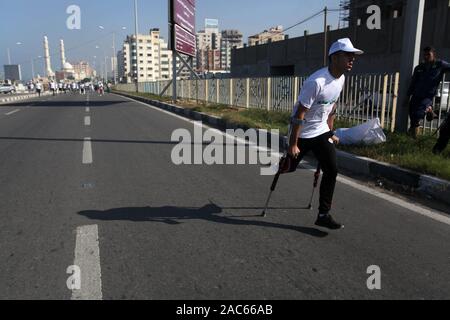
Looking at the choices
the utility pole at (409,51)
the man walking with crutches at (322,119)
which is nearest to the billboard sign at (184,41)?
the utility pole at (409,51)

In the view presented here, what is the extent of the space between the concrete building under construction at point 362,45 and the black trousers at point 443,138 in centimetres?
2579

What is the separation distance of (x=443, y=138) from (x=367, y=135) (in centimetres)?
133

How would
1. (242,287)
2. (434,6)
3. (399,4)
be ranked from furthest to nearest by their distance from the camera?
(399,4) → (434,6) → (242,287)

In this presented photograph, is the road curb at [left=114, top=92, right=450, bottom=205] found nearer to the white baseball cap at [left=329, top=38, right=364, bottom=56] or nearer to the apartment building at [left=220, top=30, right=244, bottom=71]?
the white baseball cap at [left=329, top=38, right=364, bottom=56]

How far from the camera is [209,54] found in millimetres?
115938

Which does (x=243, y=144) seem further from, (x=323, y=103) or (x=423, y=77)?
(x=323, y=103)

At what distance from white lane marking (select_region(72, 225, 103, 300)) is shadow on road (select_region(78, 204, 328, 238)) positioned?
39 centimetres

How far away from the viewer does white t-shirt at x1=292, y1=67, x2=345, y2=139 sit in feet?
12.4

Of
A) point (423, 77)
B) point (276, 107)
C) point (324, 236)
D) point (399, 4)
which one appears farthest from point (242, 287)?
point (399, 4)

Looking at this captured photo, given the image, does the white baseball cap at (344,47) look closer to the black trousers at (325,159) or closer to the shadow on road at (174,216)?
the black trousers at (325,159)

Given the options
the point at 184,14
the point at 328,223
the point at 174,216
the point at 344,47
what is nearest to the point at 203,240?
the point at 174,216

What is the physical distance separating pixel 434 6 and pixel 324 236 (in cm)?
3303

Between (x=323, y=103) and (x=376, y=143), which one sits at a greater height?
(x=323, y=103)

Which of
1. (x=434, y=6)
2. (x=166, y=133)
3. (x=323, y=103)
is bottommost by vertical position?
(x=166, y=133)
